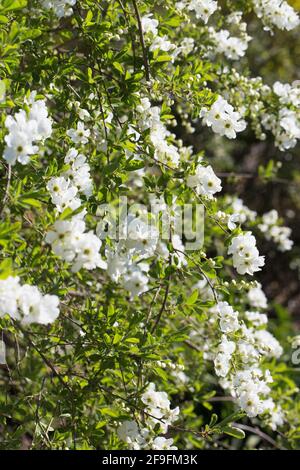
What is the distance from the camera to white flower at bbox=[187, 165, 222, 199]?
6.34ft

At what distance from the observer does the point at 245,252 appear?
6.24 feet

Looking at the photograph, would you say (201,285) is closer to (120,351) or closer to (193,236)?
(193,236)

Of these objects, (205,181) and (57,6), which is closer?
(205,181)

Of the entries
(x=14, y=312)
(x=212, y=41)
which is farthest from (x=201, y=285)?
(x=14, y=312)

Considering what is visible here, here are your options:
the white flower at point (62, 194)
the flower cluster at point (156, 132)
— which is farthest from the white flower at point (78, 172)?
the flower cluster at point (156, 132)

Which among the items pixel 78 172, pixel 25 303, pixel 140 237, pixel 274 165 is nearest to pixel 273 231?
pixel 140 237

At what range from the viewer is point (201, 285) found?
3.25 m

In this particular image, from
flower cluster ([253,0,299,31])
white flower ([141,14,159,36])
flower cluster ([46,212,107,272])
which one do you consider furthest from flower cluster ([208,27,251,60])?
flower cluster ([46,212,107,272])

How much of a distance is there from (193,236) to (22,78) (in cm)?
87

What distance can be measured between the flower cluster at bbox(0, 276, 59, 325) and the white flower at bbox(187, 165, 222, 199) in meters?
0.63

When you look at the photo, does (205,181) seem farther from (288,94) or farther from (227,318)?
(288,94)

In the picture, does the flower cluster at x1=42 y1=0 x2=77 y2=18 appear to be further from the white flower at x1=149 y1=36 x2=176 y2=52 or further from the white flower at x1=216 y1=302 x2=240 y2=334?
the white flower at x1=216 y1=302 x2=240 y2=334

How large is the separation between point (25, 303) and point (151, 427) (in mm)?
819

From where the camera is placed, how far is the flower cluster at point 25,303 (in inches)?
56.7
